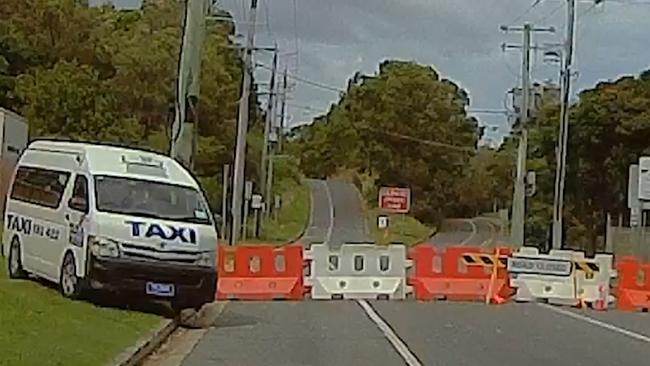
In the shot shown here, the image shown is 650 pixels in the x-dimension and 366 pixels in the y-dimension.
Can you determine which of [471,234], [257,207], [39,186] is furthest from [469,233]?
[39,186]

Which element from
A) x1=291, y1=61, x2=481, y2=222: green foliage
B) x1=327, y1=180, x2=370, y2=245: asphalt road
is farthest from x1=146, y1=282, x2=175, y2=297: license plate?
x1=291, y1=61, x2=481, y2=222: green foliage

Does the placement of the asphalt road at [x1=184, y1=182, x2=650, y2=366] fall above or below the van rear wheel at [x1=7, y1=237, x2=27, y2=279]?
below

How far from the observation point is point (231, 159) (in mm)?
74688

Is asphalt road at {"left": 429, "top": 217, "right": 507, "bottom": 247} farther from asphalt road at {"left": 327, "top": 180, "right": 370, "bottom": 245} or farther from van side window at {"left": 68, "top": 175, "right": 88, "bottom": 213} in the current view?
van side window at {"left": 68, "top": 175, "right": 88, "bottom": 213}

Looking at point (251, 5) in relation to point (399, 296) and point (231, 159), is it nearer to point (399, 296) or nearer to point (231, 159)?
point (231, 159)

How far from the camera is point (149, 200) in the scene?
21688 millimetres

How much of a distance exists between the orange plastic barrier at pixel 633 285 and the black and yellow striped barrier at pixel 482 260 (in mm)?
2401

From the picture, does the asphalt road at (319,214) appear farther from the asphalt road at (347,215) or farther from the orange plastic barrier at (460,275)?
the orange plastic barrier at (460,275)

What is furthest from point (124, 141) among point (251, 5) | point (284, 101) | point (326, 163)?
point (326, 163)

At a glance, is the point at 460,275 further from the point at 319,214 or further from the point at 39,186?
the point at 319,214

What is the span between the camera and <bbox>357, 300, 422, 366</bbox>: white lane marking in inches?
681

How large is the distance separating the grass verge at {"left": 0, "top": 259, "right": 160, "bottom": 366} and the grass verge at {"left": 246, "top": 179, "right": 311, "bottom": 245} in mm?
51481

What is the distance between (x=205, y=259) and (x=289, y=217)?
83.5m

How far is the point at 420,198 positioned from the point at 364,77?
990 cm
